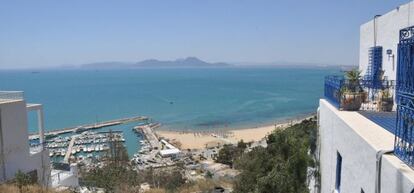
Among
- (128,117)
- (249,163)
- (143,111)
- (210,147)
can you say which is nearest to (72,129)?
(128,117)

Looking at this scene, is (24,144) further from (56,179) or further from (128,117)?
(128,117)

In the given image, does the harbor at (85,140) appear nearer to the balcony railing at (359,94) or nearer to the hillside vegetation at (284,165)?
the hillside vegetation at (284,165)

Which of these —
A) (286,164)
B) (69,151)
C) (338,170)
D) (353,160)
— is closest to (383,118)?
(338,170)

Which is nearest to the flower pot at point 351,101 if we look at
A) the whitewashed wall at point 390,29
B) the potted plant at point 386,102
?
the potted plant at point 386,102

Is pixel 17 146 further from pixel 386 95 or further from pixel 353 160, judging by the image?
pixel 353 160

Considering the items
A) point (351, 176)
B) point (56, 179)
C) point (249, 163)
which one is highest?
point (351, 176)

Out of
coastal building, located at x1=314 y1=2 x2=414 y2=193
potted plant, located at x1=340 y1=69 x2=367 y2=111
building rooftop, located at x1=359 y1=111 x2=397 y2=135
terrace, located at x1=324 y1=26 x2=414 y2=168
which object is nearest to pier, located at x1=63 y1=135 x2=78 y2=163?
coastal building, located at x1=314 y1=2 x2=414 y2=193
